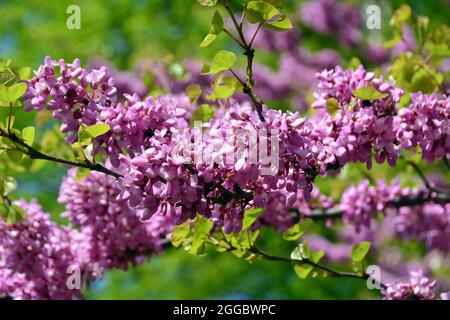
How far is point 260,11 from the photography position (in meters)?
2.42

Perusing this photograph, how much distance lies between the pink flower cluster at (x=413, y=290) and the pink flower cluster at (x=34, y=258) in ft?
4.75

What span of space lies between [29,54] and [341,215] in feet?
17.8

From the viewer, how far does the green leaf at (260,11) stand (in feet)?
7.88

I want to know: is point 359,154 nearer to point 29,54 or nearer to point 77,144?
point 77,144

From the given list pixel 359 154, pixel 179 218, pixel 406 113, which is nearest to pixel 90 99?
pixel 179 218

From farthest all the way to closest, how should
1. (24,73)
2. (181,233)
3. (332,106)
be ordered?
(181,233), (24,73), (332,106)

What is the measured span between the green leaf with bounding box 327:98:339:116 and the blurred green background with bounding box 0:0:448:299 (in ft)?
12.2

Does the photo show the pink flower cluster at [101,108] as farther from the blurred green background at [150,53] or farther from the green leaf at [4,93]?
the blurred green background at [150,53]

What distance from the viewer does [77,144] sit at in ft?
8.27

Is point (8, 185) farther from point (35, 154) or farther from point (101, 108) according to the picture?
point (101, 108)

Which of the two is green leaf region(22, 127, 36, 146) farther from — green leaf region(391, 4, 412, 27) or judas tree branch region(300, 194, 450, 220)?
green leaf region(391, 4, 412, 27)

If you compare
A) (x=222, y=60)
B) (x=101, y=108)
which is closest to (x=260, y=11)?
(x=222, y=60)

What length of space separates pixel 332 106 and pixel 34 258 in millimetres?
1503

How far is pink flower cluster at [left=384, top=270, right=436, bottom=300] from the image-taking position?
9.70 feet
